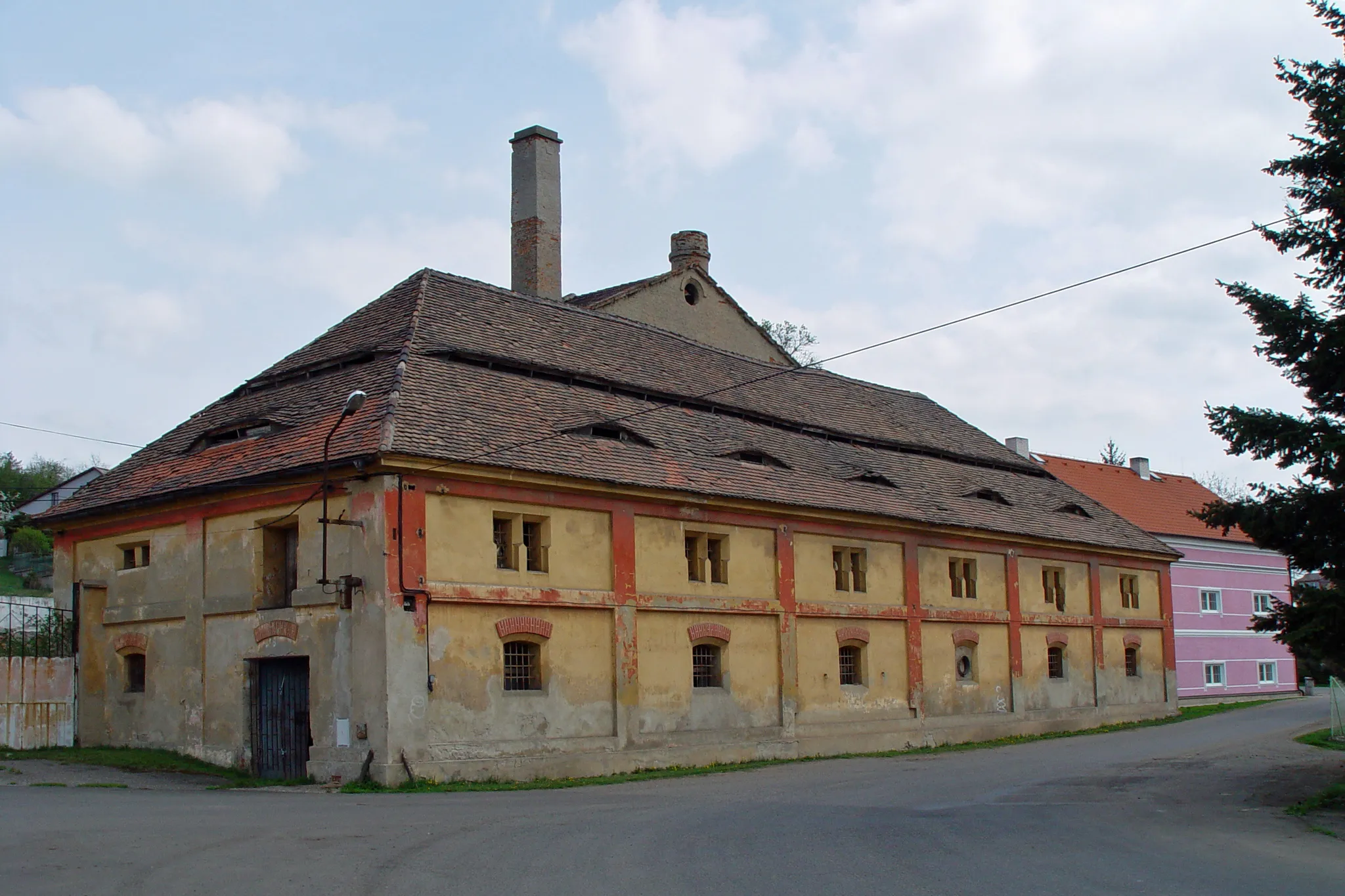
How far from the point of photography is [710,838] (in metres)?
13.8

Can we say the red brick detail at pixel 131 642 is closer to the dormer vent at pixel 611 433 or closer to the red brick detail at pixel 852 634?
the dormer vent at pixel 611 433

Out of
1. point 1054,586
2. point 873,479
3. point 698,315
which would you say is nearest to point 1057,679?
point 1054,586

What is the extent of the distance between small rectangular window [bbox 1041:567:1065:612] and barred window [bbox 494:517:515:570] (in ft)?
63.4

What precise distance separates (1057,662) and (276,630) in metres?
23.1

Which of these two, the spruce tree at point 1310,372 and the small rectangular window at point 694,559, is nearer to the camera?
the spruce tree at point 1310,372

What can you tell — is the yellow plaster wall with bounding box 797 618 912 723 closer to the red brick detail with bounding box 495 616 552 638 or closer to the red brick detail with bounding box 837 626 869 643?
the red brick detail with bounding box 837 626 869 643

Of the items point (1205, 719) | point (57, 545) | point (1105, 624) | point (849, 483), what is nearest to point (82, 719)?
point (57, 545)

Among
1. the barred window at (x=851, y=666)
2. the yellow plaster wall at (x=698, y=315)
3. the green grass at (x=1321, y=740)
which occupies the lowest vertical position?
the green grass at (x=1321, y=740)

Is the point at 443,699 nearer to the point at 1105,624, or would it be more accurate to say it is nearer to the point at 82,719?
the point at 82,719

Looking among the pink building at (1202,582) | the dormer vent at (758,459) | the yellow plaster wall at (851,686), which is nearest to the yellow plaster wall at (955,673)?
the yellow plaster wall at (851,686)

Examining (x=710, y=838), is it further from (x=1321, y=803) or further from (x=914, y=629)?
(x=914, y=629)

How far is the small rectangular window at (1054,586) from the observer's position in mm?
36344

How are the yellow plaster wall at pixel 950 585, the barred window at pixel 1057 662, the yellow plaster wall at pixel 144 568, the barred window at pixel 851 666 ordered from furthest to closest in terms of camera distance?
1. the barred window at pixel 1057 662
2. the yellow plaster wall at pixel 950 585
3. the barred window at pixel 851 666
4. the yellow plaster wall at pixel 144 568

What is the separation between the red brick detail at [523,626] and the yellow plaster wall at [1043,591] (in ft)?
55.7
